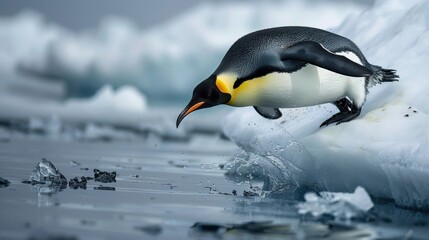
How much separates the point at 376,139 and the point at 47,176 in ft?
8.44

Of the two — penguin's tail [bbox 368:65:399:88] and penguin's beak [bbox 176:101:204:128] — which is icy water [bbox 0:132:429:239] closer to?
penguin's beak [bbox 176:101:204:128]

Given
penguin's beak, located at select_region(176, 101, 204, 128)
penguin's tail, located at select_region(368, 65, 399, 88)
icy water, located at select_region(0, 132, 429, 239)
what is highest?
A: penguin's tail, located at select_region(368, 65, 399, 88)

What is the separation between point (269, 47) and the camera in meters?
6.59

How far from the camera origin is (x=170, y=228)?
4.47 meters

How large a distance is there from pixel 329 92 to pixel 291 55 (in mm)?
607

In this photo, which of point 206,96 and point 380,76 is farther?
point 380,76

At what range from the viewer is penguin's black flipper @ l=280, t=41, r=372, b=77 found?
21.4ft

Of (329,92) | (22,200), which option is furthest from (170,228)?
(329,92)

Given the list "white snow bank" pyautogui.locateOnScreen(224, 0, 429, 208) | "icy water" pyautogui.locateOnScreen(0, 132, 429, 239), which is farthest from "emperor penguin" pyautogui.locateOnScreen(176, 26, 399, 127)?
"icy water" pyautogui.locateOnScreen(0, 132, 429, 239)

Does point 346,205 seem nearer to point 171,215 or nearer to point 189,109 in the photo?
point 171,215

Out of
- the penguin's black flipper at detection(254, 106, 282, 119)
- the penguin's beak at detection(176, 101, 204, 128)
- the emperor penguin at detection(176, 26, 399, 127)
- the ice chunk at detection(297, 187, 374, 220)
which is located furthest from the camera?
the penguin's black flipper at detection(254, 106, 282, 119)

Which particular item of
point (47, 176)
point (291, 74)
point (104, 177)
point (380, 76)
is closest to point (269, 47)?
point (291, 74)

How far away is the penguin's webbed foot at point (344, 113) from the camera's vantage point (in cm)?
691

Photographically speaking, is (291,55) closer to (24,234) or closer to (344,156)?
(344,156)
